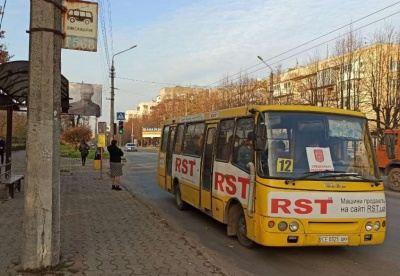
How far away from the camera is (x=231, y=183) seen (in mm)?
7410

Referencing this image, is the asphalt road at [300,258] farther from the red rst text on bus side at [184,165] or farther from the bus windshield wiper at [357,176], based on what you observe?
the red rst text on bus side at [184,165]

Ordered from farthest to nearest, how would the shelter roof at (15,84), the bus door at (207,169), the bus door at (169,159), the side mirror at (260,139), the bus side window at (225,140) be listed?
→ the bus door at (169,159)
the shelter roof at (15,84)
the bus door at (207,169)
the bus side window at (225,140)
the side mirror at (260,139)

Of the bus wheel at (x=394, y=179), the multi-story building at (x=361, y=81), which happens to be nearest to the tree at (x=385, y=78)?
the multi-story building at (x=361, y=81)

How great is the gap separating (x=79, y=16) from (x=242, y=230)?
4195 mm

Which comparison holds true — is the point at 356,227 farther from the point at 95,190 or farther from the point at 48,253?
the point at 95,190

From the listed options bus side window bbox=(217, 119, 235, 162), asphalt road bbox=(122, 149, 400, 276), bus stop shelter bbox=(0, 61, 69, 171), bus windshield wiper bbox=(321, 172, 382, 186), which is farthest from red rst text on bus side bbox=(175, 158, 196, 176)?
bus windshield wiper bbox=(321, 172, 382, 186)

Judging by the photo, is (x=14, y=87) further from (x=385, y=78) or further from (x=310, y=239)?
(x=385, y=78)

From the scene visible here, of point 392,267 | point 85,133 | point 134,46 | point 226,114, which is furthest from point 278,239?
point 85,133

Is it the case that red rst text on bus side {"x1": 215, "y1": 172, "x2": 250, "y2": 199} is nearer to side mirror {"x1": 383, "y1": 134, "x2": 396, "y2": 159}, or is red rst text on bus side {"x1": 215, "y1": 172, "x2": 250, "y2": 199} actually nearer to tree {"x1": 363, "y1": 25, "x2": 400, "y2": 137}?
side mirror {"x1": 383, "y1": 134, "x2": 396, "y2": 159}

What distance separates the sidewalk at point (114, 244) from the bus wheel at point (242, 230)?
3.05 ft

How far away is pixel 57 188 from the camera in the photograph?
5.04 metres

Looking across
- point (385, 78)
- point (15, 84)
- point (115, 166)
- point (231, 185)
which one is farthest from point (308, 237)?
point (385, 78)

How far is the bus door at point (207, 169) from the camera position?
28.1ft

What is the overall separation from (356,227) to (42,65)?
4.83 m
